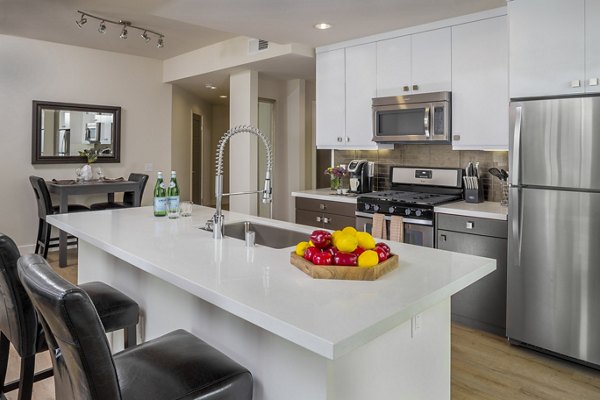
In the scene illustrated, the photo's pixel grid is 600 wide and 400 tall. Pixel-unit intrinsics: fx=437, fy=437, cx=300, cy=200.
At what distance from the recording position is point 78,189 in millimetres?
5125

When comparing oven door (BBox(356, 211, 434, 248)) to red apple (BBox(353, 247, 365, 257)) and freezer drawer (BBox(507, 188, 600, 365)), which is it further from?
red apple (BBox(353, 247, 365, 257))

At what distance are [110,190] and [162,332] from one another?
3.84 m

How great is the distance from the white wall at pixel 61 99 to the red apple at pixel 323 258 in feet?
17.5

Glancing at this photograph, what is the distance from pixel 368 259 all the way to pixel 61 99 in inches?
221

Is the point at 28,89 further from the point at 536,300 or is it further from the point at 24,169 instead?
the point at 536,300

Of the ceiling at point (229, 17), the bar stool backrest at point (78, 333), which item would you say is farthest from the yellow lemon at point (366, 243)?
the ceiling at point (229, 17)

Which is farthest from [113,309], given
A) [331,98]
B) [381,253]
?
[331,98]

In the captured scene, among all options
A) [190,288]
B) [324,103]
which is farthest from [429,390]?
[324,103]

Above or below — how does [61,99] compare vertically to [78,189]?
above

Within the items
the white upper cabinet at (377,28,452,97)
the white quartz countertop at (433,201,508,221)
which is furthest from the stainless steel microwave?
the white quartz countertop at (433,201,508,221)

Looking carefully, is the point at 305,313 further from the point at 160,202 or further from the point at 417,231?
the point at 417,231

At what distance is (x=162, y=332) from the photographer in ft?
6.83

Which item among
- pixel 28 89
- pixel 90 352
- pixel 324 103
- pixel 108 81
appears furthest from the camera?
pixel 108 81

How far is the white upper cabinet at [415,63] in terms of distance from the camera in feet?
11.9
